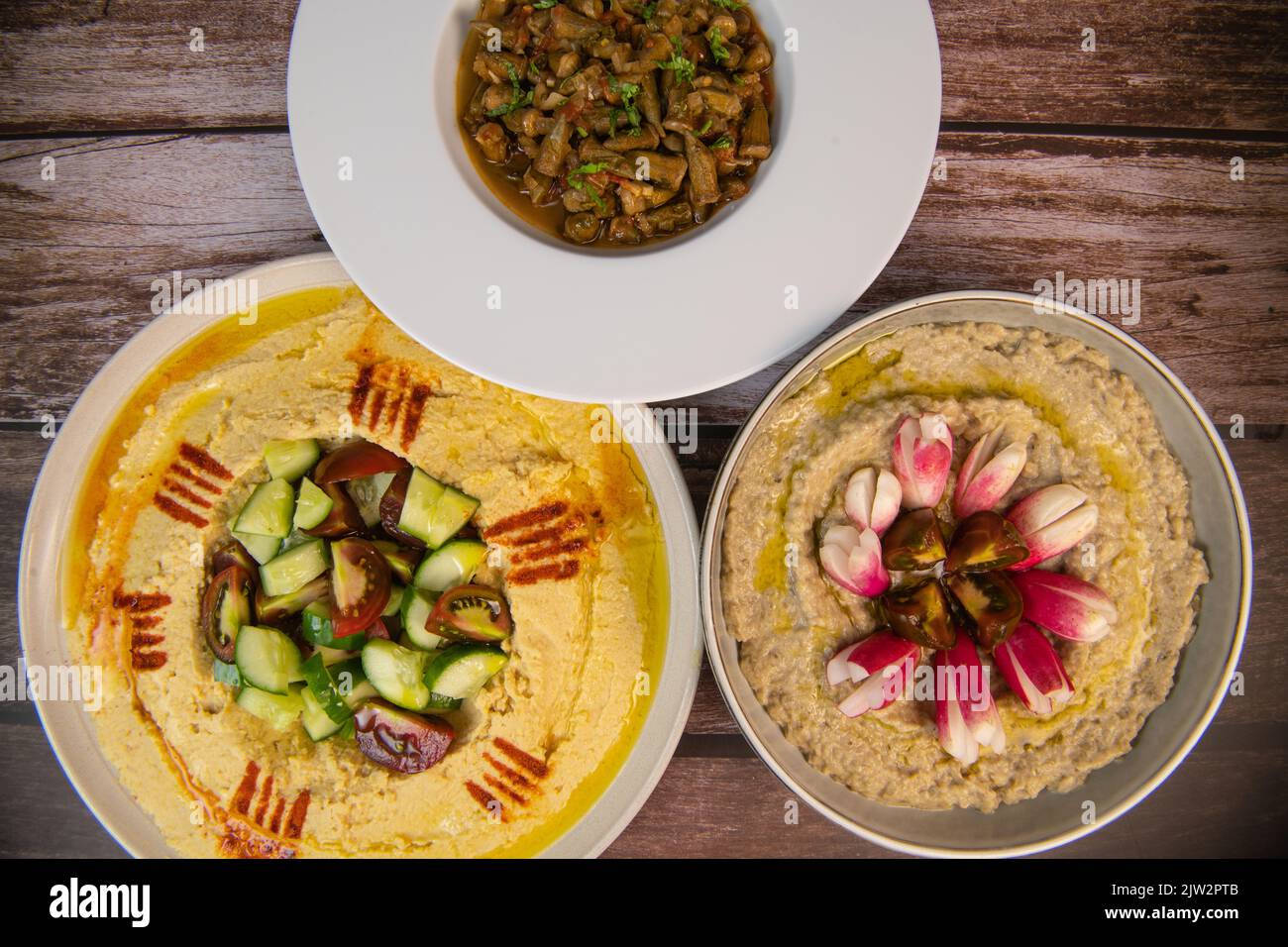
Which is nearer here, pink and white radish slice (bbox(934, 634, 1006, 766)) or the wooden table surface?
pink and white radish slice (bbox(934, 634, 1006, 766))

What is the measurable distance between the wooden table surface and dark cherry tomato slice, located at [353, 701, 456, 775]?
0.63 metres

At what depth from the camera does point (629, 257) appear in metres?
1.63

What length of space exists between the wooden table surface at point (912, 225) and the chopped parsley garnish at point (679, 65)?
29.3 inches

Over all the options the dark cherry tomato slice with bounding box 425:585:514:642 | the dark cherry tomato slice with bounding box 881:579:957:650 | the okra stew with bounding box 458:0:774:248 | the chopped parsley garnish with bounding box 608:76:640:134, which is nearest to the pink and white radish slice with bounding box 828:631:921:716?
the dark cherry tomato slice with bounding box 881:579:957:650

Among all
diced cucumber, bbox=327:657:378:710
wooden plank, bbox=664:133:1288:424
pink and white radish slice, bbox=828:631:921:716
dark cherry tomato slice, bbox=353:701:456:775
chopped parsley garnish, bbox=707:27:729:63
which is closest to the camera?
chopped parsley garnish, bbox=707:27:729:63

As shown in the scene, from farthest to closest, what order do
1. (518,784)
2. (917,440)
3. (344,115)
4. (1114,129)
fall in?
(1114,129) < (518,784) < (917,440) < (344,115)

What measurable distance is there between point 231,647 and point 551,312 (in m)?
1.13

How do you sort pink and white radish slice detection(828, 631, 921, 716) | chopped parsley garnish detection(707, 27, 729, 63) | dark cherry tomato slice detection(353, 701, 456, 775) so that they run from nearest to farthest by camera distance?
chopped parsley garnish detection(707, 27, 729, 63) → pink and white radish slice detection(828, 631, 921, 716) → dark cherry tomato slice detection(353, 701, 456, 775)

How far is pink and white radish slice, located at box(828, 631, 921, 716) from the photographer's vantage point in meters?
1.77

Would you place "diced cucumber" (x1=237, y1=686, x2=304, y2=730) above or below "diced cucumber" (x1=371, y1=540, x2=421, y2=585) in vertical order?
below

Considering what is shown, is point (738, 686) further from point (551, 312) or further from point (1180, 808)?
point (1180, 808)

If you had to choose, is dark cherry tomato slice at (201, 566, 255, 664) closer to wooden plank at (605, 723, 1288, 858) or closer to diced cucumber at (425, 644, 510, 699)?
diced cucumber at (425, 644, 510, 699)

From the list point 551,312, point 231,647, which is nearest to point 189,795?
point 231,647

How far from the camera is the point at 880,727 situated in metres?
1.86
